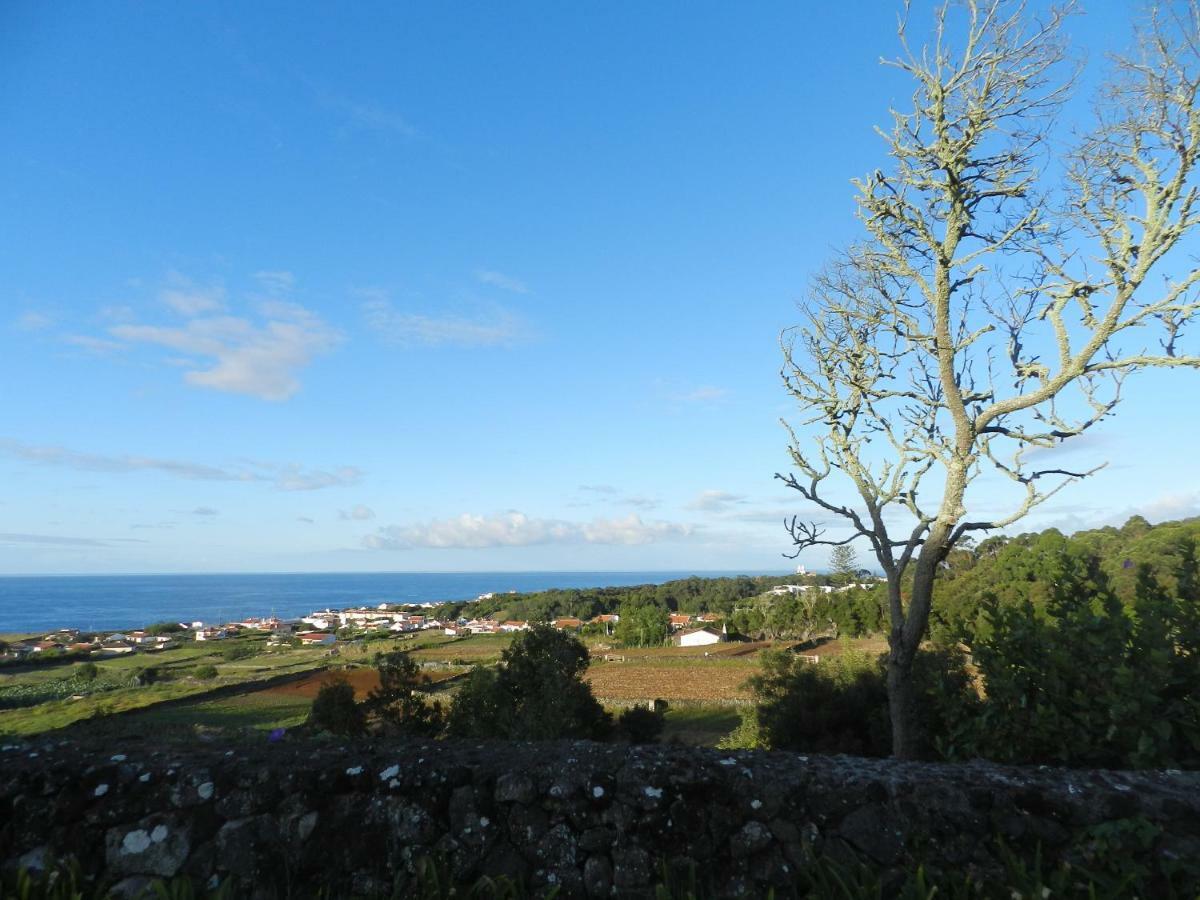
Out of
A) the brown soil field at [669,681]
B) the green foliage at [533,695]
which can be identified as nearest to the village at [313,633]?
the brown soil field at [669,681]

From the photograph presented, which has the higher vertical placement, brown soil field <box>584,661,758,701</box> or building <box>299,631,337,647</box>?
brown soil field <box>584,661,758,701</box>

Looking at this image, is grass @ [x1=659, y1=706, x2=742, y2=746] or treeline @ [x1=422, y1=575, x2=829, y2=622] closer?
grass @ [x1=659, y1=706, x2=742, y2=746]

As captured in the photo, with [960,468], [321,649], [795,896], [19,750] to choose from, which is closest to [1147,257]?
[960,468]

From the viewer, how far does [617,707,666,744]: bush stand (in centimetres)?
2408

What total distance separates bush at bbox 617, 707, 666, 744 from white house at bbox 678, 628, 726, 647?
46299mm

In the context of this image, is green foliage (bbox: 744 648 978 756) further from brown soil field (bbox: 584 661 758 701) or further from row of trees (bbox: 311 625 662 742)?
brown soil field (bbox: 584 661 758 701)

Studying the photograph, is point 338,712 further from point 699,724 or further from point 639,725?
point 699,724

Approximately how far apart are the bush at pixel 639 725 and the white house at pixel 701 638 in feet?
152

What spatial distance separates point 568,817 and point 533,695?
54.7ft

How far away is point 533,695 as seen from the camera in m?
18.9

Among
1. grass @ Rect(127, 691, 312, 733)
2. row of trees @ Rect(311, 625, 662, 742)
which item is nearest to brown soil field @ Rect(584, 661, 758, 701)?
grass @ Rect(127, 691, 312, 733)

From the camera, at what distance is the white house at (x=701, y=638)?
70.9m

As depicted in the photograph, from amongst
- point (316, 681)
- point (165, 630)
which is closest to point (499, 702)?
point (316, 681)

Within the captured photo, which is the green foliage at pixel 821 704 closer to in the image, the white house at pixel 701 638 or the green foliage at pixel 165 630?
the white house at pixel 701 638
